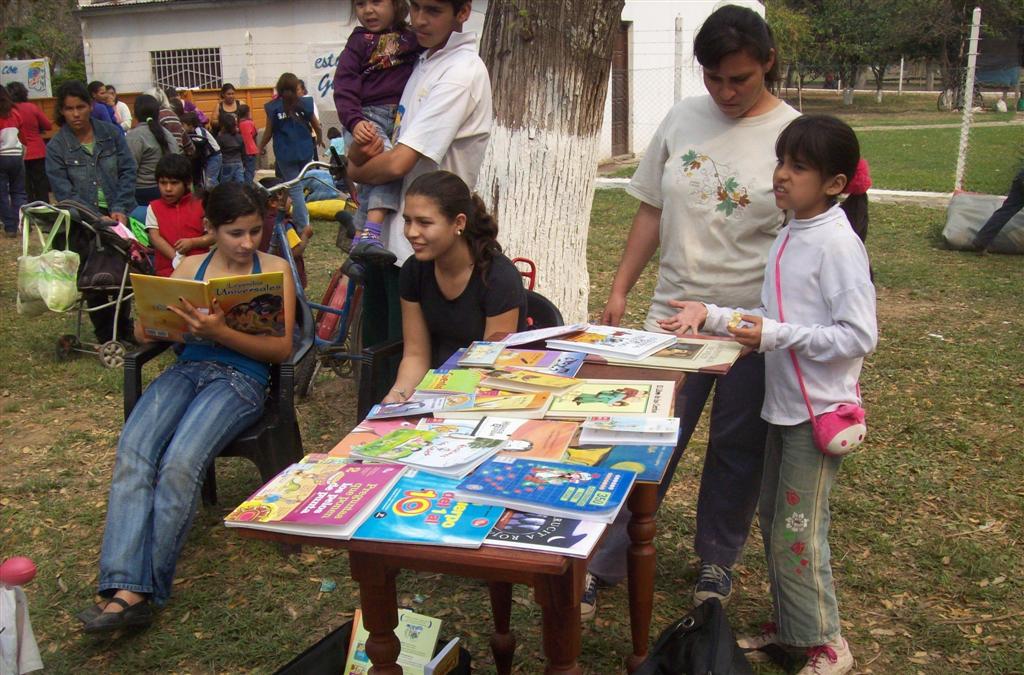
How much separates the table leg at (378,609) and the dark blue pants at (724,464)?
1034 mm

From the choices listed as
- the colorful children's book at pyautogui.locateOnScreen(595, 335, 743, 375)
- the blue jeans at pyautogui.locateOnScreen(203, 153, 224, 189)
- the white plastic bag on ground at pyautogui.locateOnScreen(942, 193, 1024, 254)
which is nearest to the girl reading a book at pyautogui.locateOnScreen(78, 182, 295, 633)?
the colorful children's book at pyautogui.locateOnScreen(595, 335, 743, 375)

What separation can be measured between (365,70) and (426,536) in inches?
94.6

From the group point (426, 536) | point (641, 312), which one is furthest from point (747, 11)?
point (641, 312)

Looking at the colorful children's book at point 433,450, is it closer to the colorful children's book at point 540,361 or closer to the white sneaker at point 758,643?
the colorful children's book at point 540,361

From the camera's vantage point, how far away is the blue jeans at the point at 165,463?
3254 millimetres

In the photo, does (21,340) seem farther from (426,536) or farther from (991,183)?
(991,183)

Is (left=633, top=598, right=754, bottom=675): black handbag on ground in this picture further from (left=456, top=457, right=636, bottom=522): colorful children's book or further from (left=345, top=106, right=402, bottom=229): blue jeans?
(left=345, top=106, right=402, bottom=229): blue jeans

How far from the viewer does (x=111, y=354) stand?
257 inches

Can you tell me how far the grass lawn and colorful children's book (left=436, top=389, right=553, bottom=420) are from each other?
105cm

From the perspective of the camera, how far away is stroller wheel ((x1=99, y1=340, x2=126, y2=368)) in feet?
21.4

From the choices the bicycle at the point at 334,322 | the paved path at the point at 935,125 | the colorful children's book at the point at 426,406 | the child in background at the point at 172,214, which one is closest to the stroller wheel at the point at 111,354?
the child in background at the point at 172,214

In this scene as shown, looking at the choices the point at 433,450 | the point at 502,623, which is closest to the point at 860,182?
the point at 433,450

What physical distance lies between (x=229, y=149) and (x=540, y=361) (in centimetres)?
1129

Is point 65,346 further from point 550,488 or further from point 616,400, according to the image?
point 550,488
